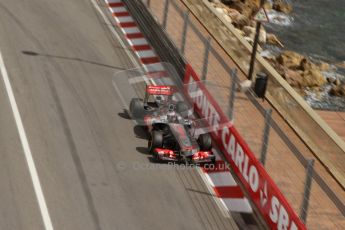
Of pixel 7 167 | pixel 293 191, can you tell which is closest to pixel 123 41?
pixel 7 167

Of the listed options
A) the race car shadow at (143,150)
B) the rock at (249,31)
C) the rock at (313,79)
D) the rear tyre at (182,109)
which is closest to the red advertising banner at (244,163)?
the rear tyre at (182,109)

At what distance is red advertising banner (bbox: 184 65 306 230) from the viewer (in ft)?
49.0

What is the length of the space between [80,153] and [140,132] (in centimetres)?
207

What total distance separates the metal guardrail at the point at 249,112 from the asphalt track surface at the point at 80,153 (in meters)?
1.57

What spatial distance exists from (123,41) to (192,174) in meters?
8.28

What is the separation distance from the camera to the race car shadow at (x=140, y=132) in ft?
60.6

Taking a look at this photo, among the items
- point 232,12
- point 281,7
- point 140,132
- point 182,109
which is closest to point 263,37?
point 232,12

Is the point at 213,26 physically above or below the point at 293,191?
above

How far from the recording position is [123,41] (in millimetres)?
24234

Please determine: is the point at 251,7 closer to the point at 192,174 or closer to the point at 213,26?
the point at 213,26

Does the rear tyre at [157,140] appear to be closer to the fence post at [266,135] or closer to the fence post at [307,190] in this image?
the fence post at [266,135]

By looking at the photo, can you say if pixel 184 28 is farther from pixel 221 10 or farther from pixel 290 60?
pixel 221 10

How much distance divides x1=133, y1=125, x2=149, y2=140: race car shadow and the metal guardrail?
2.15 m

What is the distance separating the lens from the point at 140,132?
1866 cm
